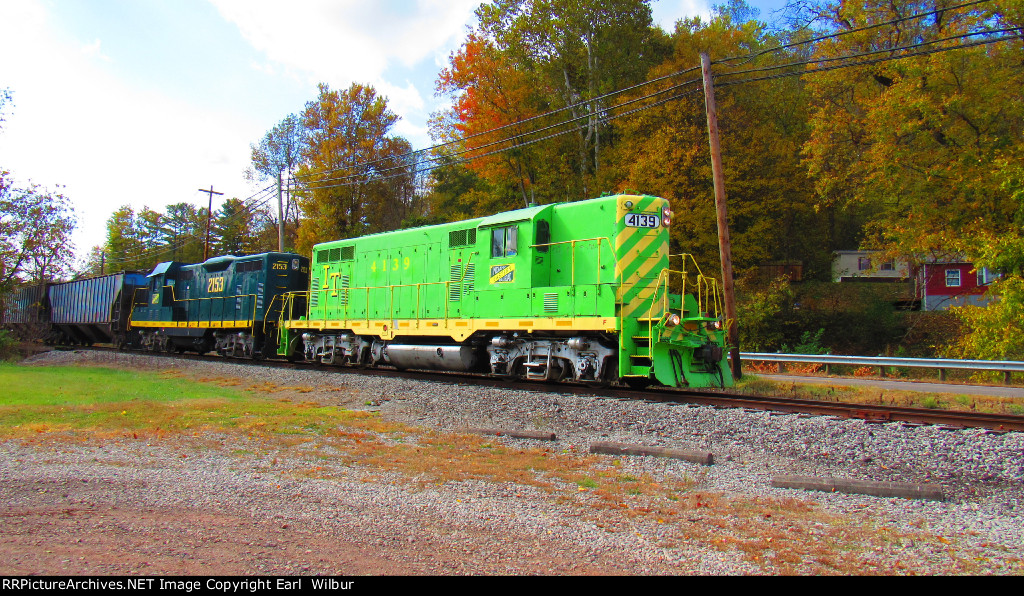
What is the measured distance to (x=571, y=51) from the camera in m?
31.0

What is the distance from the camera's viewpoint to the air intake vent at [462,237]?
43.3ft

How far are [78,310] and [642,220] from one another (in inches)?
1121

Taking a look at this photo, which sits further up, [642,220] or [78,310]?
[642,220]

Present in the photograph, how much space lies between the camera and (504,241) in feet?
40.3

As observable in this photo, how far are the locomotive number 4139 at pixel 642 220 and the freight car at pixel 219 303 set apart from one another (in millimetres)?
12263

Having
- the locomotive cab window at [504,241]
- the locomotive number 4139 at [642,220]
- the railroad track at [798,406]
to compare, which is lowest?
the railroad track at [798,406]

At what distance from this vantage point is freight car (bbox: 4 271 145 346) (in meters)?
25.6

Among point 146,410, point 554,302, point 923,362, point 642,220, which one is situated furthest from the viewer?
point 923,362

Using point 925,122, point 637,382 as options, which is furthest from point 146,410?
point 925,122

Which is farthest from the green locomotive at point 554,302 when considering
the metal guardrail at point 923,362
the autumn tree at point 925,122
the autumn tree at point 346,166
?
the autumn tree at point 346,166

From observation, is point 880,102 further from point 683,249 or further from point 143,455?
point 143,455

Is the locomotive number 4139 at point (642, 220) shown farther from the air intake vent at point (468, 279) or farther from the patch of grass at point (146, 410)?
the patch of grass at point (146, 410)

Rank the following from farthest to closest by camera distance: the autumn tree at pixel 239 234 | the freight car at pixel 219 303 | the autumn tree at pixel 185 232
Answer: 1. the autumn tree at pixel 185 232
2. the autumn tree at pixel 239 234
3. the freight car at pixel 219 303

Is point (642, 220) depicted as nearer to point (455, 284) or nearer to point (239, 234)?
point (455, 284)
